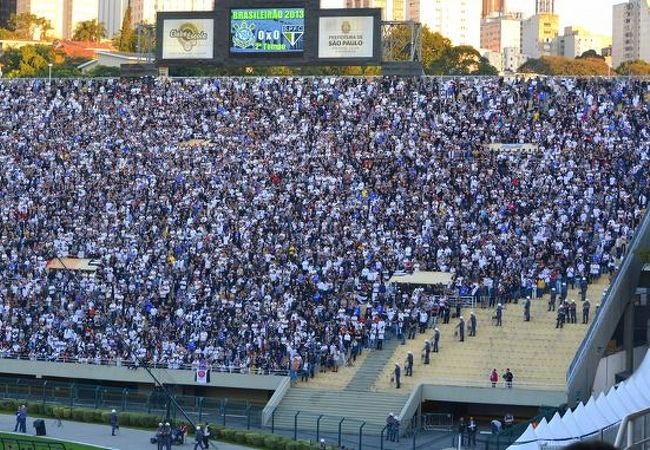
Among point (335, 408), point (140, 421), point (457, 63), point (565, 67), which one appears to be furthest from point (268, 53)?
point (565, 67)

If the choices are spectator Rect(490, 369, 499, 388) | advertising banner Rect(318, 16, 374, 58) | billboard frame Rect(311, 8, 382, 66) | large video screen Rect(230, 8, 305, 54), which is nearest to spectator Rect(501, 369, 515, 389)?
spectator Rect(490, 369, 499, 388)

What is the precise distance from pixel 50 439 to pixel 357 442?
845 cm

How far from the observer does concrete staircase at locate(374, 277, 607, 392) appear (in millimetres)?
42688

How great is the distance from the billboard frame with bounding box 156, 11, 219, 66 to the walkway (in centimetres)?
2349

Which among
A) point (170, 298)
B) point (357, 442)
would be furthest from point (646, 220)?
point (170, 298)

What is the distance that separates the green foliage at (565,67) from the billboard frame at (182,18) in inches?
3524

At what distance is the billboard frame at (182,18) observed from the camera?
62906 mm

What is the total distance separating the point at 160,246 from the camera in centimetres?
5188

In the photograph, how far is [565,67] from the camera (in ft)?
520

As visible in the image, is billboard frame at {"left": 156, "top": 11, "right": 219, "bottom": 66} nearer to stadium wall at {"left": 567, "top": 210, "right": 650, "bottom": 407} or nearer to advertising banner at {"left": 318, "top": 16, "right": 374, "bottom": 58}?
advertising banner at {"left": 318, "top": 16, "right": 374, "bottom": 58}

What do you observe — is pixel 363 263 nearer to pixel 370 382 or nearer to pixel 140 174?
pixel 370 382

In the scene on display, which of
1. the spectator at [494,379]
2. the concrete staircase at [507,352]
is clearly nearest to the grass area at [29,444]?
the concrete staircase at [507,352]

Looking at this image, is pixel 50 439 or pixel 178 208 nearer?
pixel 50 439

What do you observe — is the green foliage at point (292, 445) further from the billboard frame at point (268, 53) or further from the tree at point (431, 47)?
the tree at point (431, 47)
